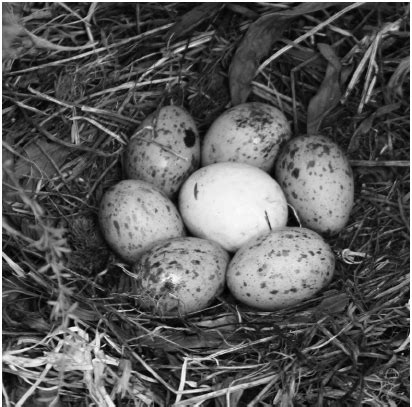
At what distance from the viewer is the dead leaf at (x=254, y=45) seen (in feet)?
6.71

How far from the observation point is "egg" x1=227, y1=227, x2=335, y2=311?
174cm

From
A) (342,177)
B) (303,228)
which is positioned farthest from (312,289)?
(342,177)

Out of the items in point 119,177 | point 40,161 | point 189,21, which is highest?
point 189,21

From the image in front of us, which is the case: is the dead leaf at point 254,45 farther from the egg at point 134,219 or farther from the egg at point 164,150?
the egg at point 134,219

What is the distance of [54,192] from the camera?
6.15ft

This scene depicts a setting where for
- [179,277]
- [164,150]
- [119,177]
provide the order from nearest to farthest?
[179,277] → [164,150] → [119,177]

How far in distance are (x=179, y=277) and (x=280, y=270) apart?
0.24m

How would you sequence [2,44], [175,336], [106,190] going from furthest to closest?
[106,190], [175,336], [2,44]

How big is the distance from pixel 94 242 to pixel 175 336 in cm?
37

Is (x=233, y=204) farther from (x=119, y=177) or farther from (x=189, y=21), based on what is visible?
(x=189, y=21)

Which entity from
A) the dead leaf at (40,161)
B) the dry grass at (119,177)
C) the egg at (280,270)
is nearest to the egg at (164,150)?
the dry grass at (119,177)

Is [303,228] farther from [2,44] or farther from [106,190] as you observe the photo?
[2,44]

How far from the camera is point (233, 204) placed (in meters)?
1.87

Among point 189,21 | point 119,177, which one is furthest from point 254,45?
point 119,177
